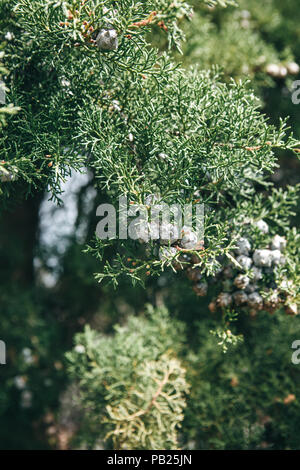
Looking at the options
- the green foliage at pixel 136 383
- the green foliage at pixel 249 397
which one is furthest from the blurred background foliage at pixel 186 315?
the green foliage at pixel 136 383

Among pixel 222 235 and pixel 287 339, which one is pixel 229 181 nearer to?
pixel 222 235

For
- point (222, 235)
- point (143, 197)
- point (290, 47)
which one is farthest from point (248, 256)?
point (290, 47)

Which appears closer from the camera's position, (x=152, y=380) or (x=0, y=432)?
(x=152, y=380)

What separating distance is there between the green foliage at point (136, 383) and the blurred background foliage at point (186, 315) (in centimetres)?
12

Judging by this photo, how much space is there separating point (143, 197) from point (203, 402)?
0.72 m

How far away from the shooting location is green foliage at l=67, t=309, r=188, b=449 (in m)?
1.00

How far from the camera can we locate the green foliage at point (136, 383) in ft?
3.27

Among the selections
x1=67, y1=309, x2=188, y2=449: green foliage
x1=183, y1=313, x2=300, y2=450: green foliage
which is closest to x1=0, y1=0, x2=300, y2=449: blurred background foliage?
x1=183, y1=313, x2=300, y2=450: green foliage

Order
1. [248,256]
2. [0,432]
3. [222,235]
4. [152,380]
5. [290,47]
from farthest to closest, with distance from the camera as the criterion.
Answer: [0,432] < [290,47] < [152,380] < [248,256] < [222,235]

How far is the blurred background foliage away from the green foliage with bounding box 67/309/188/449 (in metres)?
0.12

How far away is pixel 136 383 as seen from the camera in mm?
1066

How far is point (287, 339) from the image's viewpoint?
1.20m

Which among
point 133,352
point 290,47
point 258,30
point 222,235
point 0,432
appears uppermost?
point 258,30

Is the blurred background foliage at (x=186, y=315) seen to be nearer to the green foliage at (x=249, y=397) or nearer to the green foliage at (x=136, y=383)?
the green foliage at (x=249, y=397)
